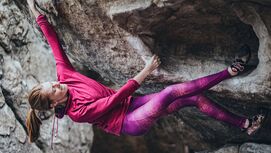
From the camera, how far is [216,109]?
14.2ft

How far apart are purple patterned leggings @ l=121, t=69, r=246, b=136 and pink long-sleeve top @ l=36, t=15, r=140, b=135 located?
4.4 inches

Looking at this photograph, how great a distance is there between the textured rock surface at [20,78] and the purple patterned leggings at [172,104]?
1.92m

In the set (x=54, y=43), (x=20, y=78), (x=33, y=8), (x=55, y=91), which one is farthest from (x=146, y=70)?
(x=20, y=78)

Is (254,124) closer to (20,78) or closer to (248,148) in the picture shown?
(248,148)

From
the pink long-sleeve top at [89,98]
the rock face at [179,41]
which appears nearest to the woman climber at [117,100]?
the pink long-sleeve top at [89,98]

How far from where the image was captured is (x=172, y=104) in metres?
4.29

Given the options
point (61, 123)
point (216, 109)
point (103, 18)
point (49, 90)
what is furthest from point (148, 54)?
point (61, 123)

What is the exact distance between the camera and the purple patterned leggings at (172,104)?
3.96m

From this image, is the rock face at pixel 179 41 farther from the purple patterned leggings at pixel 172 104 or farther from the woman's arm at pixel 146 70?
the woman's arm at pixel 146 70

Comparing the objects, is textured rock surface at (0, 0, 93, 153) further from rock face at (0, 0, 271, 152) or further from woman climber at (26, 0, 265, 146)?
woman climber at (26, 0, 265, 146)

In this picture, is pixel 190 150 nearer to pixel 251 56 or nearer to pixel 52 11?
pixel 251 56

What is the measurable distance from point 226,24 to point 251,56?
1.34 ft

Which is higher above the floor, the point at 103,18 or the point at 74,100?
the point at 103,18

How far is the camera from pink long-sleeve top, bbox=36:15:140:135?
12.6ft
